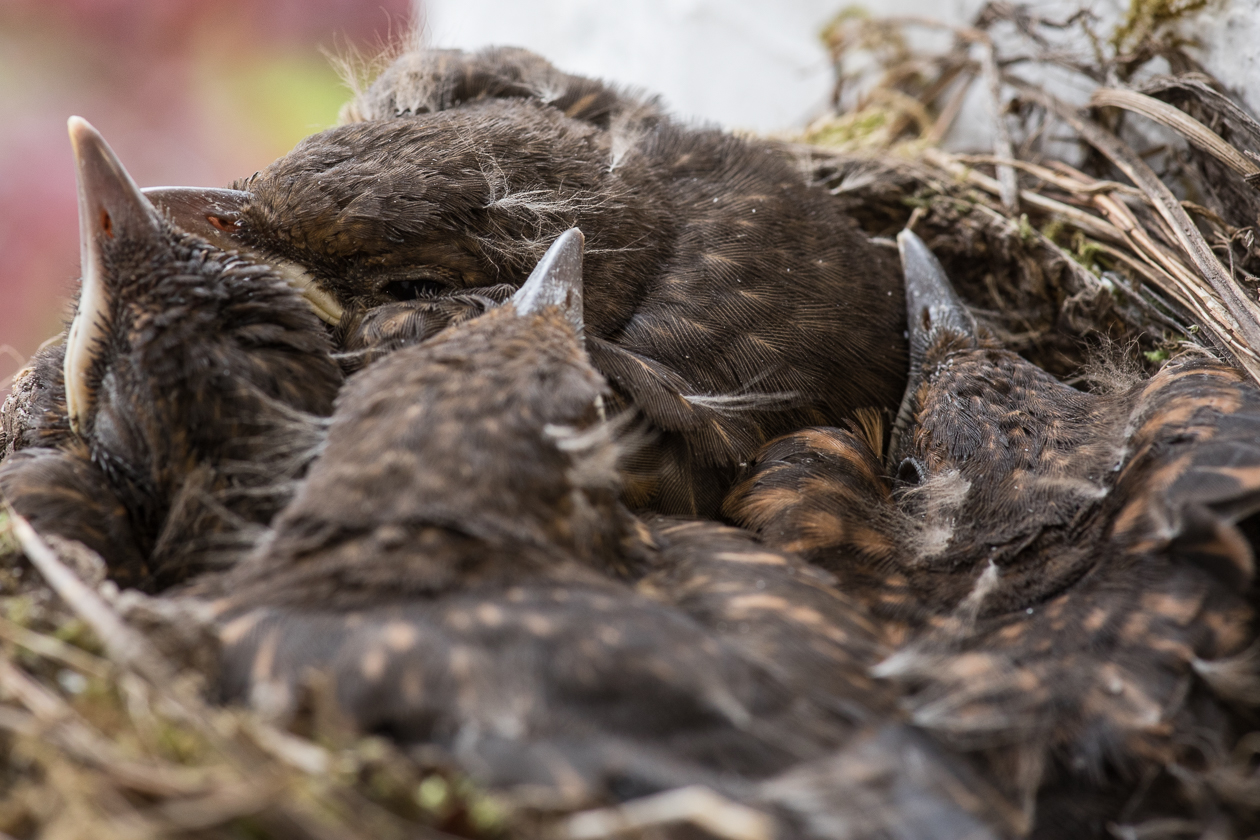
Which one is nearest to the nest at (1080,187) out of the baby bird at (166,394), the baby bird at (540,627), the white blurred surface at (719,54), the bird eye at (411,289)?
the white blurred surface at (719,54)

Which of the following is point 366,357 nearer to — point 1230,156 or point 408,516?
point 408,516

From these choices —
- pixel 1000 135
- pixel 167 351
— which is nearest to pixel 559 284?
pixel 167 351

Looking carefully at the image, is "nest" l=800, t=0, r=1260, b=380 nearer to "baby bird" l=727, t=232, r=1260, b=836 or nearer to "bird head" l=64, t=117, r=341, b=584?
"baby bird" l=727, t=232, r=1260, b=836

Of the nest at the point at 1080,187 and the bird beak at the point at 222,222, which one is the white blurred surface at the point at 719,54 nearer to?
the nest at the point at 1080,187

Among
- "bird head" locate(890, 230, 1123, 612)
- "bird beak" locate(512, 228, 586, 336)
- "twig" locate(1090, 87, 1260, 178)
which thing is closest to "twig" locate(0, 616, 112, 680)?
"bird beak" locate(512, 228, 586, 336)

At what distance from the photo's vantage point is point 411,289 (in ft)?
4.53

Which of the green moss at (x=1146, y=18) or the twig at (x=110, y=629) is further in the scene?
the green moss at (x=1146, y=18)

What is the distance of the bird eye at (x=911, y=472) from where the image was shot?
135 centimetres

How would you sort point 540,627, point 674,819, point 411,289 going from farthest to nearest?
point 411,289 < point 540,627 < point 674,819

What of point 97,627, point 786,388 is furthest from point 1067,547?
point 97,627

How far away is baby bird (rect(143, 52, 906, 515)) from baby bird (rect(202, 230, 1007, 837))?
0.32 m

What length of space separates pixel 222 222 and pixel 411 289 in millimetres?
267

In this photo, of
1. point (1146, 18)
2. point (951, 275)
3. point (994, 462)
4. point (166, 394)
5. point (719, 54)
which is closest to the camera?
point (166, 394)

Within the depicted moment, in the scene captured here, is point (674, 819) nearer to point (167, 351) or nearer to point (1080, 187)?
point (167, 351)
